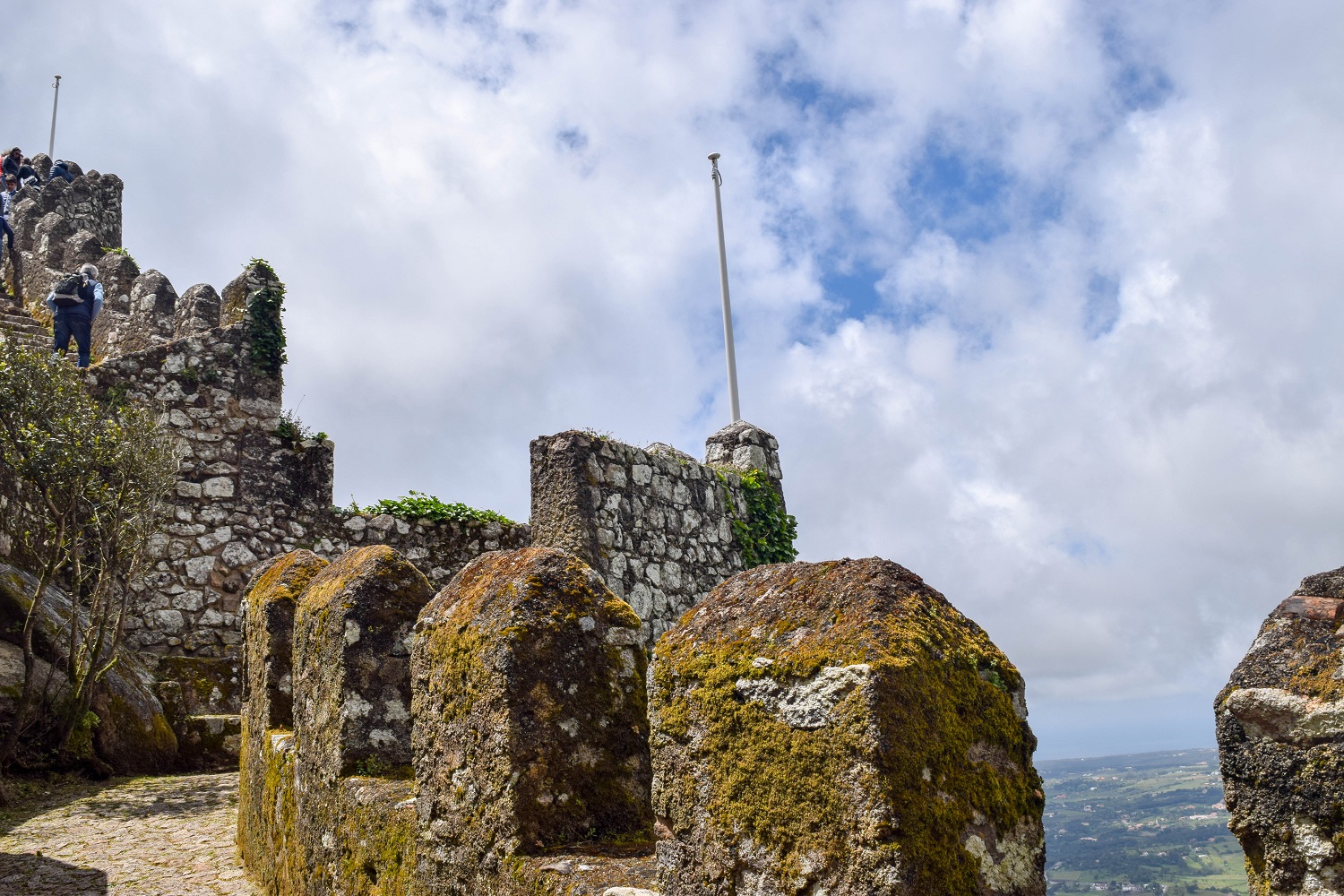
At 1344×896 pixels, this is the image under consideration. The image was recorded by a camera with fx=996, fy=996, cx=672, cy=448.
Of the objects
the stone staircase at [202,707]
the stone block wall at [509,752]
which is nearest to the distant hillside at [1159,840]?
the stone block wall at [509,752]

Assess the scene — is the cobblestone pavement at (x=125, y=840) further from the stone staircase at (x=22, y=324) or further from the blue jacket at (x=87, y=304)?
the stone staircase at (x=22, y=324)

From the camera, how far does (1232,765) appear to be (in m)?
1.55

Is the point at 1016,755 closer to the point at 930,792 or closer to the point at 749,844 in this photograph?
the point at 930,792

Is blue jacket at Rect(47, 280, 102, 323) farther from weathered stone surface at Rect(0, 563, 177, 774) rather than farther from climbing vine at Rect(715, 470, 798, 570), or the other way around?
climbing vine at Rect(715, 470, 798, 570)

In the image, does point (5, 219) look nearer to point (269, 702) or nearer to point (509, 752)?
point (269, 702)

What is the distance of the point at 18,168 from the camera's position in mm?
23578

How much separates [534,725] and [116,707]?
796 cm

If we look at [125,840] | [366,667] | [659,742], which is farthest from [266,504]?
[659,742]

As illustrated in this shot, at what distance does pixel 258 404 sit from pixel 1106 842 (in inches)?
407

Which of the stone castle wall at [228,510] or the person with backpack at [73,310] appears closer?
the stone castle wall at [228,510]

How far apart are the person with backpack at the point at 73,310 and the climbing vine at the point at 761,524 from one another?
9016 millimetres

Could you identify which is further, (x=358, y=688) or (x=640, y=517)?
(x=640, y=517)

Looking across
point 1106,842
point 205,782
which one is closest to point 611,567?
point 205,782

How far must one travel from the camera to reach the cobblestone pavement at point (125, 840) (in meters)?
5.33
